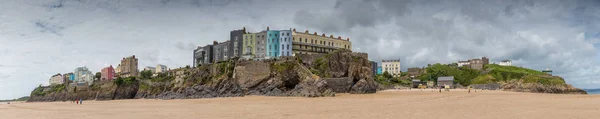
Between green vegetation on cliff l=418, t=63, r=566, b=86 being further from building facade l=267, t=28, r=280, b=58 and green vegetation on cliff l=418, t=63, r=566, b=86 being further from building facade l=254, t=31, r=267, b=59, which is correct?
building facade l=254, t=31, r=267, b=59

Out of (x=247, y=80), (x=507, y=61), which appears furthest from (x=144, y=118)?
(x=507, y=61)

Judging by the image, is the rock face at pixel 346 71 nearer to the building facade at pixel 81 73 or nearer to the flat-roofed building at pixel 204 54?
the flat-roofed building at pixel 204 54

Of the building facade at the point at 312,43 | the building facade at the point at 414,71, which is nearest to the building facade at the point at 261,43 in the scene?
the building facade at the point at 312,43

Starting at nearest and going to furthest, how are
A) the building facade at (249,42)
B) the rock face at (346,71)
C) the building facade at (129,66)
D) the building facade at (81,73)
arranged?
1. the rock face at (346,71)
2. the building facade at (249,42)
3. the building facade at (129,66)
4. the building facade at (81,73)

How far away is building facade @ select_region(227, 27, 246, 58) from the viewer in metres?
61.1

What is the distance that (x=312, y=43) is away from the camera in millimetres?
60531

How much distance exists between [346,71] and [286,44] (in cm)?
1912

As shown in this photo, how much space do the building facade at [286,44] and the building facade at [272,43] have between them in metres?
0.68

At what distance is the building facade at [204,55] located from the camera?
6862 centimetres

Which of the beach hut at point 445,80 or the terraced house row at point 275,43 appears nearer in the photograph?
the terraced house row at point 275,43

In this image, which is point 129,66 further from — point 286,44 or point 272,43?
point 286,44

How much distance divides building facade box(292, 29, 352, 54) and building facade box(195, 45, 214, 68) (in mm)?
17041

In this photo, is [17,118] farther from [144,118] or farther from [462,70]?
[462,70]

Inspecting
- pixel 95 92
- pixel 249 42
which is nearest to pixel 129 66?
pixel 95 92
